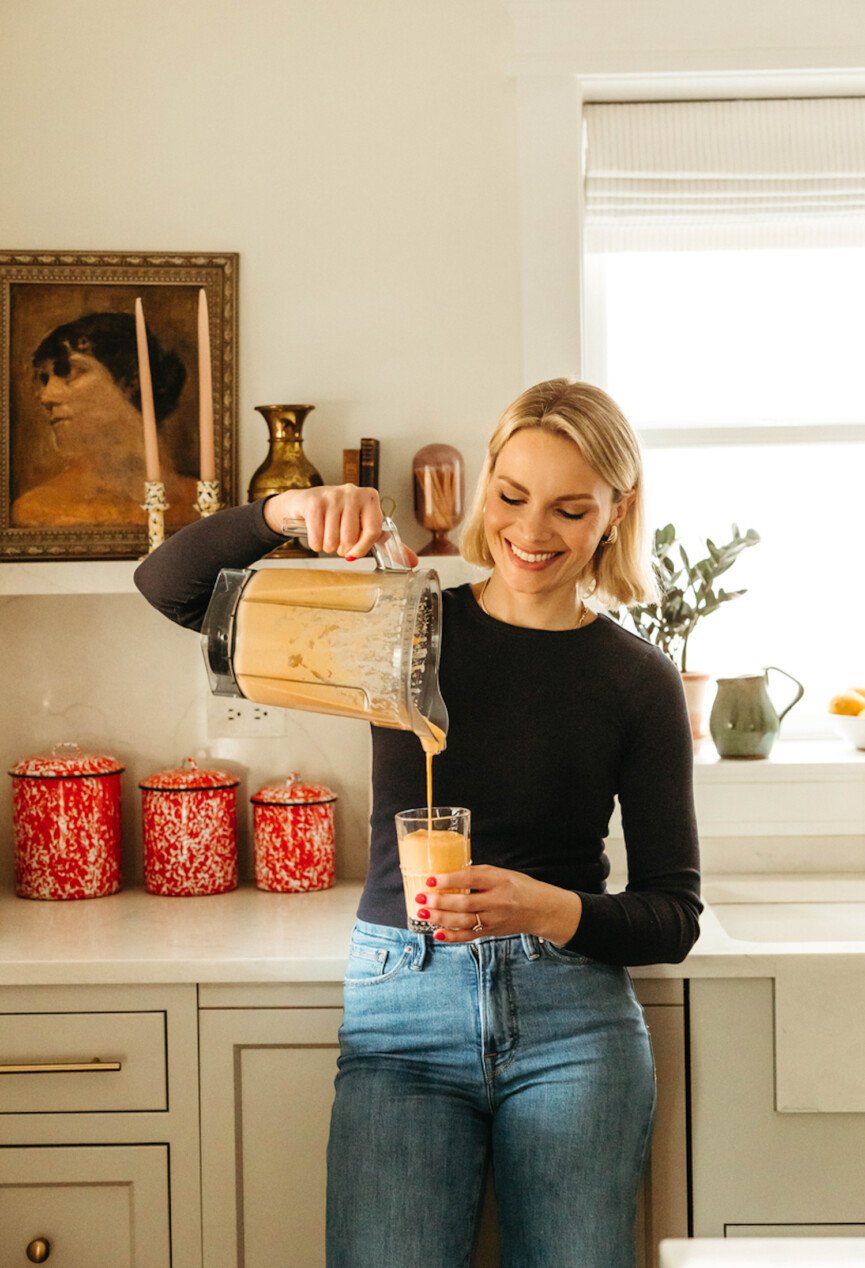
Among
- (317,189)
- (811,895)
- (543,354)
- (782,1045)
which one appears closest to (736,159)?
(543,354)

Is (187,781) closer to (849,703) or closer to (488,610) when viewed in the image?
(488,610)

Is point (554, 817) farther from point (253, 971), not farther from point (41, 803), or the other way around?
point (41, 803)

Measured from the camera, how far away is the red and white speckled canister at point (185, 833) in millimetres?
2174

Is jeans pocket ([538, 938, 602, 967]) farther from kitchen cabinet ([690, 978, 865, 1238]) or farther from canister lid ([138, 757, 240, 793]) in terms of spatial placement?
canister lid ([138, 757, 240, 793])

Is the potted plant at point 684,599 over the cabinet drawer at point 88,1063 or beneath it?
over

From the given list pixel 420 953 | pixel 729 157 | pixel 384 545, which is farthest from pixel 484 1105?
pixel 729 157

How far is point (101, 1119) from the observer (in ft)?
5.80

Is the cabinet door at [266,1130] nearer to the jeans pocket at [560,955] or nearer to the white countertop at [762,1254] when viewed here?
the jeans pocket at [560,955]

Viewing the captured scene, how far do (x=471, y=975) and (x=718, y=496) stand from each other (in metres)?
1.26

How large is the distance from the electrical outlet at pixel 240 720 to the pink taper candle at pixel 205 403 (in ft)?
1.39

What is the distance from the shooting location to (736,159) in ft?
7.57

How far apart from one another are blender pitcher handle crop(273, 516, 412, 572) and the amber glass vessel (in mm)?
684

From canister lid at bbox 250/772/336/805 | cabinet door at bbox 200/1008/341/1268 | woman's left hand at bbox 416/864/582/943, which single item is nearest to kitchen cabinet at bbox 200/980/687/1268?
cabinet door at bbox 200/1008/341/1268

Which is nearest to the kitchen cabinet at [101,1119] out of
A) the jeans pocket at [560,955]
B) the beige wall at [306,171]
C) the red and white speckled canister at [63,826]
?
the red and white speckled canister at [63,826]
